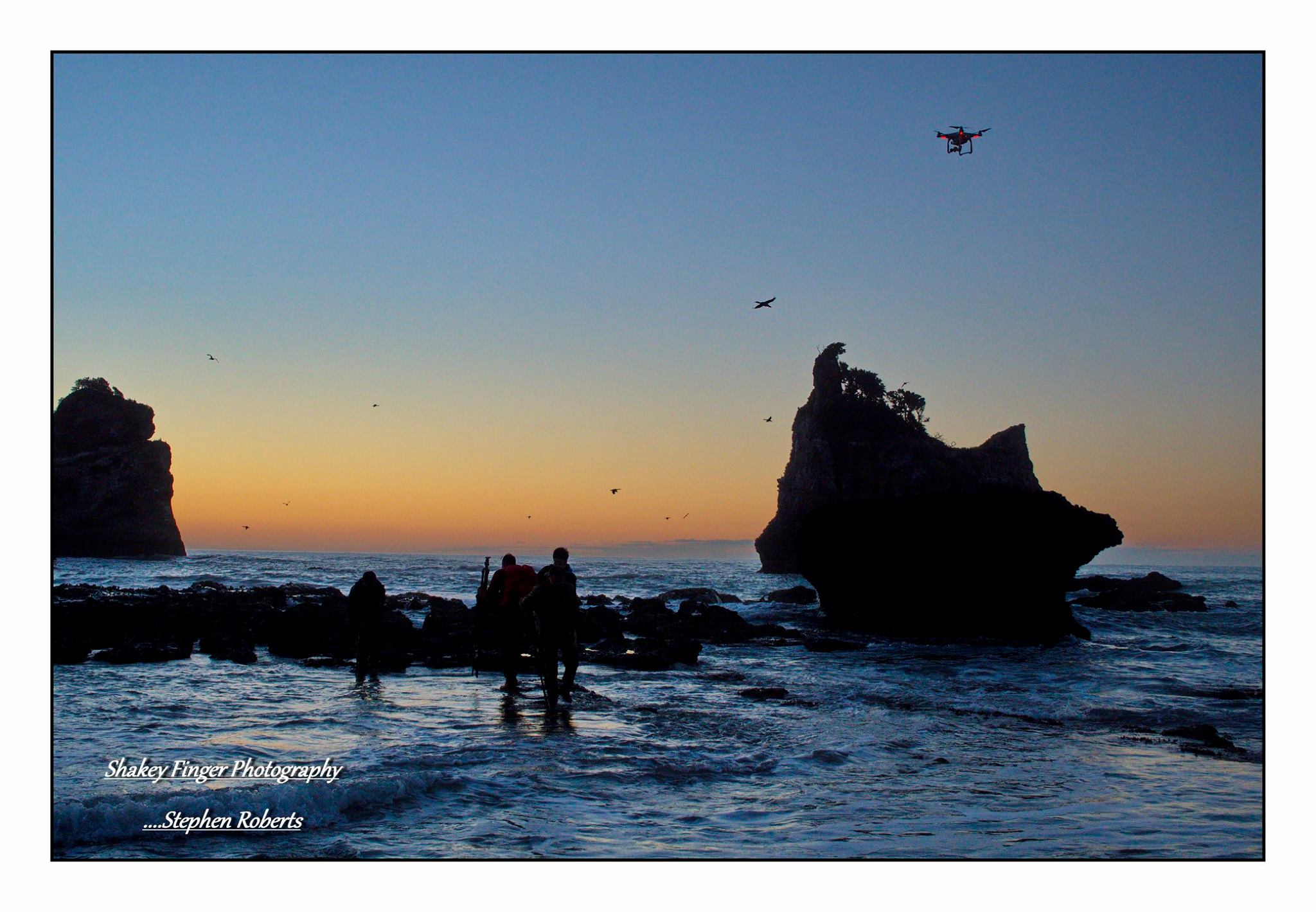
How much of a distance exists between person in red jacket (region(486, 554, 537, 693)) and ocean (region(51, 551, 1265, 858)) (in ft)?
1.72

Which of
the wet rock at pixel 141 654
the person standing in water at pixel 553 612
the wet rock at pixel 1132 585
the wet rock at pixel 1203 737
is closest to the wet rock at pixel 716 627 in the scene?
the person standing in water at pixel 553 612

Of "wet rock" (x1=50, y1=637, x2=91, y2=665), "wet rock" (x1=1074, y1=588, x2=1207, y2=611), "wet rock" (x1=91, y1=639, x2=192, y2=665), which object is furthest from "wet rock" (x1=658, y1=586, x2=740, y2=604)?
"wet rock" (x1=50, y1=637, x2=91, y2=665)

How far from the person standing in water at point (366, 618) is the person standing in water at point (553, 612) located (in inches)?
167

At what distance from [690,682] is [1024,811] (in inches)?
325

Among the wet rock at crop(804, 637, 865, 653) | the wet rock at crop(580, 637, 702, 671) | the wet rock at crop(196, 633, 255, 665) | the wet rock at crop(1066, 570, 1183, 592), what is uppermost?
the wet rock at crop(196, 633, 255, 665)

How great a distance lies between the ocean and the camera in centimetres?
645

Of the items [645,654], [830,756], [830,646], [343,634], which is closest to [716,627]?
[830,646]

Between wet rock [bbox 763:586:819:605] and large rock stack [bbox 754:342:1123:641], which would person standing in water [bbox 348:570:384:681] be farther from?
wet rock [bbox 763:586:819:605]

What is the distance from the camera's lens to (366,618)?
14.7 meters

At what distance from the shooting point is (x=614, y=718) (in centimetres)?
1116

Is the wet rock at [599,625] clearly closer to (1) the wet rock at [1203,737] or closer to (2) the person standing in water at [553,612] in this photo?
(2) the person standing in water at [553,612]

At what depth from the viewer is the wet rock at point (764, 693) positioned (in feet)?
44.4

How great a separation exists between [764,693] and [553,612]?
13.5ft
